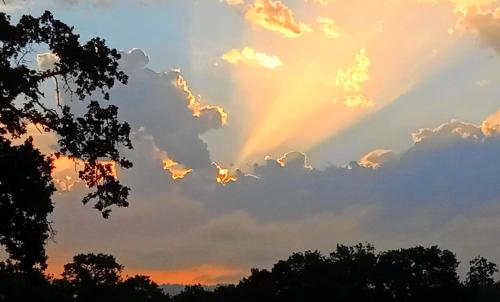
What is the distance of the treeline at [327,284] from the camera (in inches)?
3964

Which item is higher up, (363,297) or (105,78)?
(363,297)

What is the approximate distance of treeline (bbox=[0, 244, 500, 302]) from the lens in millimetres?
100688

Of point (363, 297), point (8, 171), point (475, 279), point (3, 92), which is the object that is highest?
point (475, 279)

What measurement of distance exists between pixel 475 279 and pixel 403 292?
2651 cm

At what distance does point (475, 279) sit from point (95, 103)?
113 meters

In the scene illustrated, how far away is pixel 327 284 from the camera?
102 m

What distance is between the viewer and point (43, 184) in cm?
2536

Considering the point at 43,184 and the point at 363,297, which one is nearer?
the point at 43,184

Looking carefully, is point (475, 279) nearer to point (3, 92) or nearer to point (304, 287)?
point (304, 287)

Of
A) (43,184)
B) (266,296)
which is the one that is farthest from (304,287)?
(43,184)

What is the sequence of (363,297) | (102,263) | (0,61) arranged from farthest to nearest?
1. (102,263)
2. (363,297)
3. (0,61)

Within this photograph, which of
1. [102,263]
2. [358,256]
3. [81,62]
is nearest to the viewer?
[81,62]

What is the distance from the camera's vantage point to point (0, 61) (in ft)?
77.0

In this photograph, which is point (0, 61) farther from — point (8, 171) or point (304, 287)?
point (304, 287)
